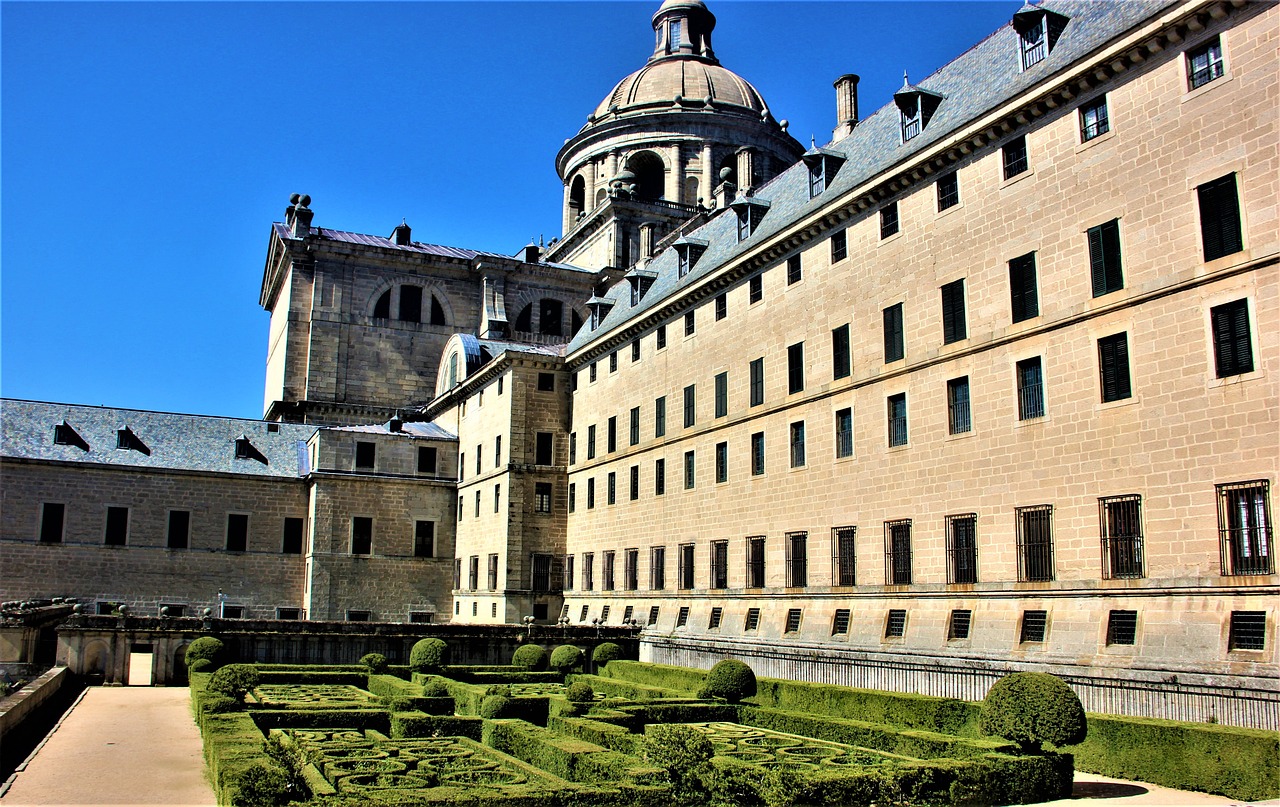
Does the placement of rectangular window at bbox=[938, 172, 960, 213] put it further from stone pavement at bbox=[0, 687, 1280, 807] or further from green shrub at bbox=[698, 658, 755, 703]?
stone pavement at bbox=[0, 687, 1280, 807]

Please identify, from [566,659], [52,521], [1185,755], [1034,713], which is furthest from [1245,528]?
[52,521]

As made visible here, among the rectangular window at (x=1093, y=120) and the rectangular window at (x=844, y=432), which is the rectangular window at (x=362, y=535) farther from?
the rectangular window at (x=1093, y=120)

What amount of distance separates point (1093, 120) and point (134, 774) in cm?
2384

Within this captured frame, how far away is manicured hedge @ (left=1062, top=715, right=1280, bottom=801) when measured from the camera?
17094mm

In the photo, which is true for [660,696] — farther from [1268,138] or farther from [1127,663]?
[1268,138]

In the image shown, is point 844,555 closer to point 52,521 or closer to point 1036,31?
point 1036,31

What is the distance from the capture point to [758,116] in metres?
79.4

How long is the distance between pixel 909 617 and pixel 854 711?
4427 mm

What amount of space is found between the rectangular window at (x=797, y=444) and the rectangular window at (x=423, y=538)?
26833 millimetres

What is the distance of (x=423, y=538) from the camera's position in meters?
55.7

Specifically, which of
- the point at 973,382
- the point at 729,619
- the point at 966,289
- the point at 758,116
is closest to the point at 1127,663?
the point at 973,382

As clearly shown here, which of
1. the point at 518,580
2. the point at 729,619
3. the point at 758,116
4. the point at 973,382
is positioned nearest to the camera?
the point at 973,382

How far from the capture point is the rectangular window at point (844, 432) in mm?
32031

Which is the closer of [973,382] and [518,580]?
[973,382]
